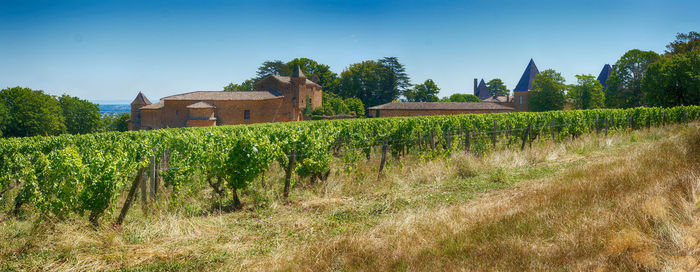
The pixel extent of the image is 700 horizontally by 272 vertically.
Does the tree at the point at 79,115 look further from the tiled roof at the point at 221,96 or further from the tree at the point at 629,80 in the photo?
the tree at the point at 629,80

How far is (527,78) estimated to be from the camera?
57.0 metres

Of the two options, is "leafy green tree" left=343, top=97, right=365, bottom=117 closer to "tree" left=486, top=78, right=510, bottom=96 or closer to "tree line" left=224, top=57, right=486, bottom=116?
"tree line" left=224, top=57, right=486, bottom=116

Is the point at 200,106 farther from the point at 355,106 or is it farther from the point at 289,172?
the point at 289,172

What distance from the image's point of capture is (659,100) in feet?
119

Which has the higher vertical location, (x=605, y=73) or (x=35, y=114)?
(x=605, y=73)

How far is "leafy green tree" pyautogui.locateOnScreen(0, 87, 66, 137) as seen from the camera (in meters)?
44.8

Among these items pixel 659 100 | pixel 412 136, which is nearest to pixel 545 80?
pixel 659 100

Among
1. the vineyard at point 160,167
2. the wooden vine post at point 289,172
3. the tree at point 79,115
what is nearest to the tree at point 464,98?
the tree at point 79,115

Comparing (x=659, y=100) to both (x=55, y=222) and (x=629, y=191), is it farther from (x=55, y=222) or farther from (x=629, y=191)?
(x=55, y=222)

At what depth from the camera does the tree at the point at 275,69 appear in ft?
225

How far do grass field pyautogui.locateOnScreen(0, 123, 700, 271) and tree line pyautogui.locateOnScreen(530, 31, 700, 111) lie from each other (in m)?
38.0

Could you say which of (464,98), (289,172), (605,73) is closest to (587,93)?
(605,73)

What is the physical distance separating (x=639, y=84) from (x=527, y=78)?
15.9 meters

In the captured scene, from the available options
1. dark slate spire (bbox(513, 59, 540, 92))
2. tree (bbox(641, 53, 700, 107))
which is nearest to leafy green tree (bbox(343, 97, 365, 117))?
dark slate spire (bbox(513, 59, 540, 92))
